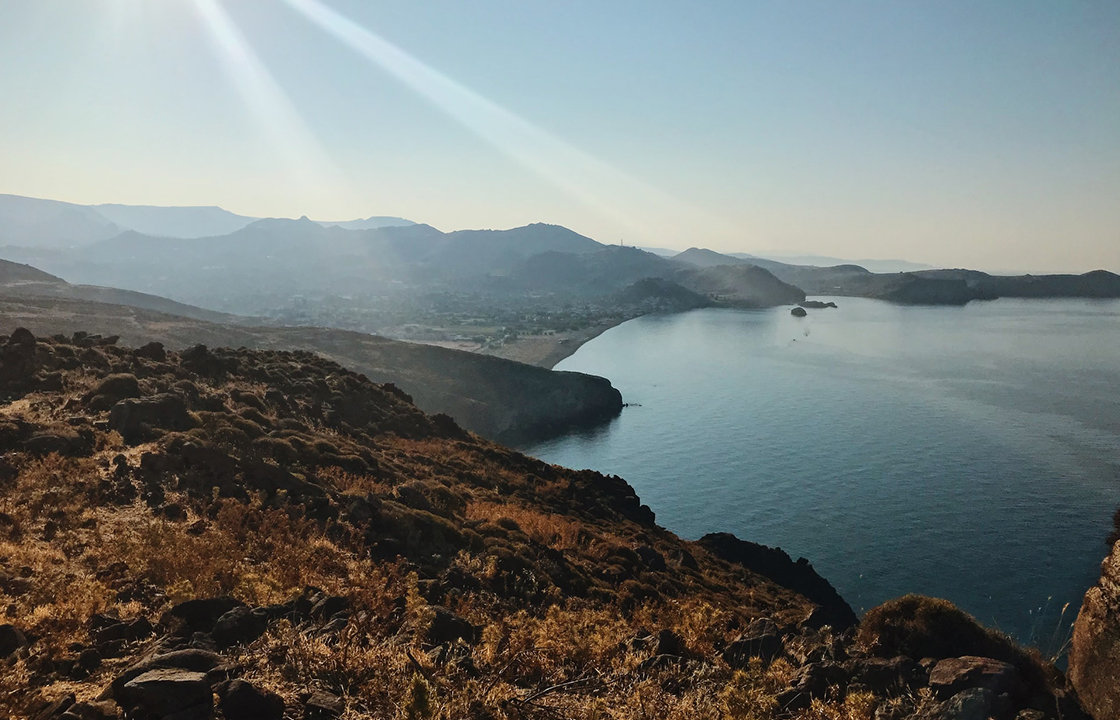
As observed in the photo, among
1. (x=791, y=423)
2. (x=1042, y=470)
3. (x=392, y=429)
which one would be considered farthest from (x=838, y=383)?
(x=392, y=429)

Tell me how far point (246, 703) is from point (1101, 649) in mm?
8714

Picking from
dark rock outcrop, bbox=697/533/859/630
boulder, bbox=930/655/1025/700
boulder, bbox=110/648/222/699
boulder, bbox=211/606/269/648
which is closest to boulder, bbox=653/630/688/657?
boulder, bbox=930/655/1025/700

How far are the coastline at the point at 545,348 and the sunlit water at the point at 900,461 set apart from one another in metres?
12.1

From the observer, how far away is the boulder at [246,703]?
18.6ft

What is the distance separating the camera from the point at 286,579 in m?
9.77

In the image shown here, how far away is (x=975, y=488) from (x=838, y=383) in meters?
44.9

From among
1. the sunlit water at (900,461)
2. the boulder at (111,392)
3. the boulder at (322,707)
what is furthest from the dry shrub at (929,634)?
the boulder at (111,392)

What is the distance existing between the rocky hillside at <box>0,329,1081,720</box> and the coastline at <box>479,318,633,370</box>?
314 ft

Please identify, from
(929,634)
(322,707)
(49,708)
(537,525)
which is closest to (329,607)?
(322,707)

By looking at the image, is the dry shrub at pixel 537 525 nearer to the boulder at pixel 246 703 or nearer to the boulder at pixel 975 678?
the boulder at pixel 975 678

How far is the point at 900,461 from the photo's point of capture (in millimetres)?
56406

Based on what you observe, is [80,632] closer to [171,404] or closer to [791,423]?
[171,404]

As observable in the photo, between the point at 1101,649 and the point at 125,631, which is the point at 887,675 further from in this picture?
the point at 125,631

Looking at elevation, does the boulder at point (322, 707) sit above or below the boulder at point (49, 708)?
below
